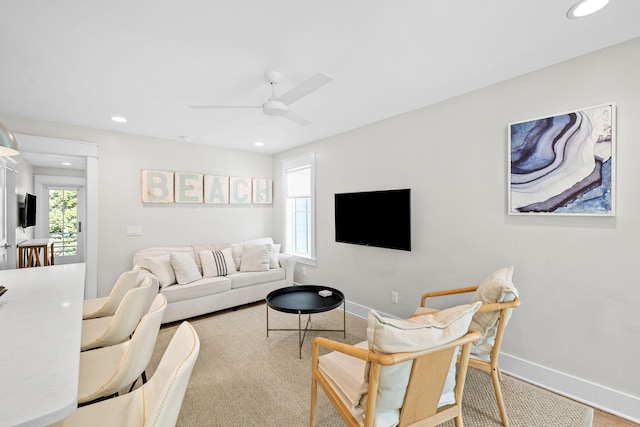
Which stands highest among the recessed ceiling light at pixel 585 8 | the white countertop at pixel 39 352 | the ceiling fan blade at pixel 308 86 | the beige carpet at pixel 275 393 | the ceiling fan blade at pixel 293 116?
the recessed ceiling light at pixel 585 8

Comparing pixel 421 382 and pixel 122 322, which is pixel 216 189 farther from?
pixel 421 382

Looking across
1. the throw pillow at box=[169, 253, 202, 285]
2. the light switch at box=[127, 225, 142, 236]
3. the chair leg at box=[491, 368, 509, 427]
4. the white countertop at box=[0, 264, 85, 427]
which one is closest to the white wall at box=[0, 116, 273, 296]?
the light switch at box=[127, 225, 142, 236]

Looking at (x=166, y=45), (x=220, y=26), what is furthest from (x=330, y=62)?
(x=166, y=45)

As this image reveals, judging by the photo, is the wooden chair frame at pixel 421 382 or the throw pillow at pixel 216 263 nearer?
the wooden chair frame at pixel 421 382

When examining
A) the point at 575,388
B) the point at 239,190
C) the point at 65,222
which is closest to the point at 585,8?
the point at 575,388

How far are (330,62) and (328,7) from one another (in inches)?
22.4

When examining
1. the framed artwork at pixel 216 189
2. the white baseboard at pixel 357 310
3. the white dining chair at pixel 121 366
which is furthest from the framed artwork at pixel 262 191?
the white dining chair at pixel 121 366

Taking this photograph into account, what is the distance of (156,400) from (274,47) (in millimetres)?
2048

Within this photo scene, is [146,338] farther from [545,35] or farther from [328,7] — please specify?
[545,35]

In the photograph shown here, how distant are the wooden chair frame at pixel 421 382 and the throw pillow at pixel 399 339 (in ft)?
0.08

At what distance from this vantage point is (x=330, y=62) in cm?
214

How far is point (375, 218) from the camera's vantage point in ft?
11.2

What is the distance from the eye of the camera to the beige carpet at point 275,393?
1870 millimetres

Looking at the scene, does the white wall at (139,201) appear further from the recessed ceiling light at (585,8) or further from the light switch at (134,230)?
the recessed ceiling light at (585,8)
